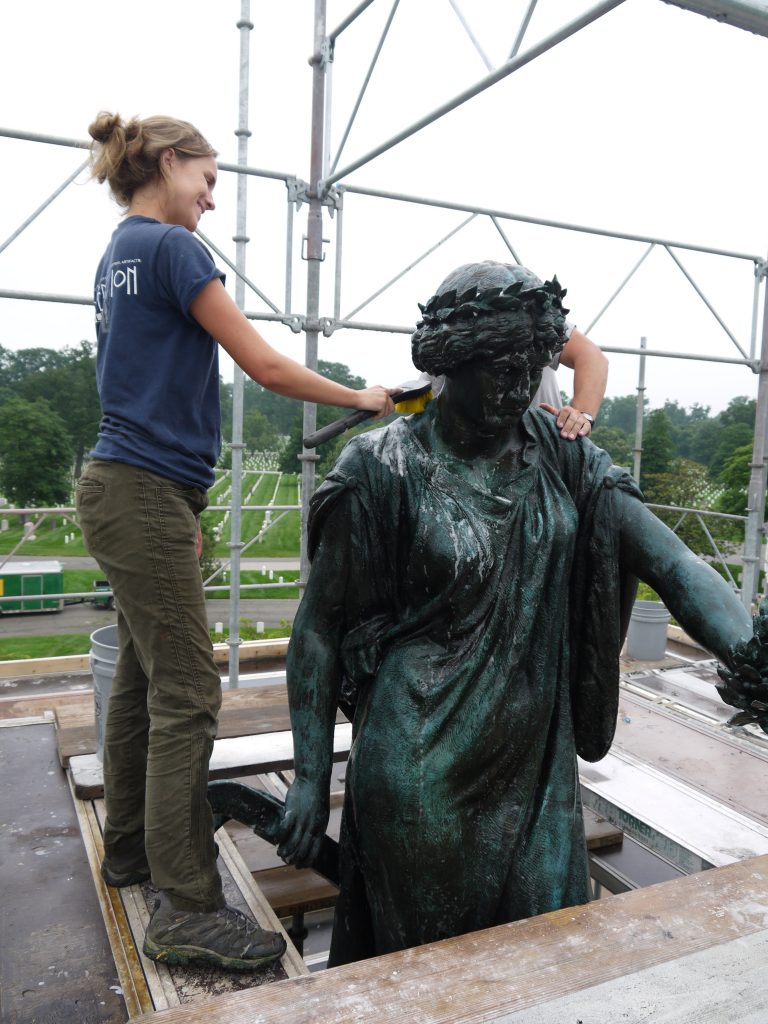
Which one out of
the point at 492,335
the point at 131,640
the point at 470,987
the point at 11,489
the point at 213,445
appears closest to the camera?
the point at 470,987

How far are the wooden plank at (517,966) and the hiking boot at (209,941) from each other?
72 cm

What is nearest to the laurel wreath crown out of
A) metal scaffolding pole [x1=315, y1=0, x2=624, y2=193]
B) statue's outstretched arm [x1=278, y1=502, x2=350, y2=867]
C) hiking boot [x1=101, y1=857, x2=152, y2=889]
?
statue's outstretched arm [x1=278, y1=502, x2=350, y2=867]

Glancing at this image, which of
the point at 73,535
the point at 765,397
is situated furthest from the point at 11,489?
the point at 765,397

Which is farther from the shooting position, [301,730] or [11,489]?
[11,489]

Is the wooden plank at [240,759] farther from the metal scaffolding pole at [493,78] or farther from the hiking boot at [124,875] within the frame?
the metal scaffolding pole at [493,78]

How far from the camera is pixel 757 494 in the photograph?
6.18 m

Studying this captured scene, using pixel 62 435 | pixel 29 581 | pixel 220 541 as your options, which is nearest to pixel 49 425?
pixel 62 435

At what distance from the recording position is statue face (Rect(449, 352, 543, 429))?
1.44 meters

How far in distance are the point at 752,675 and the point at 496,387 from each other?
0.60 meters

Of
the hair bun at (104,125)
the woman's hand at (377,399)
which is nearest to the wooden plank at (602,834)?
the woman's hand at (377,399)

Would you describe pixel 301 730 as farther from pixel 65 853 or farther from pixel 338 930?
pixel 65 853

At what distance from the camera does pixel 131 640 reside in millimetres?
2164

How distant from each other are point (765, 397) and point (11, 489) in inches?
511

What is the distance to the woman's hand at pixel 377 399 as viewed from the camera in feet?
5.41
